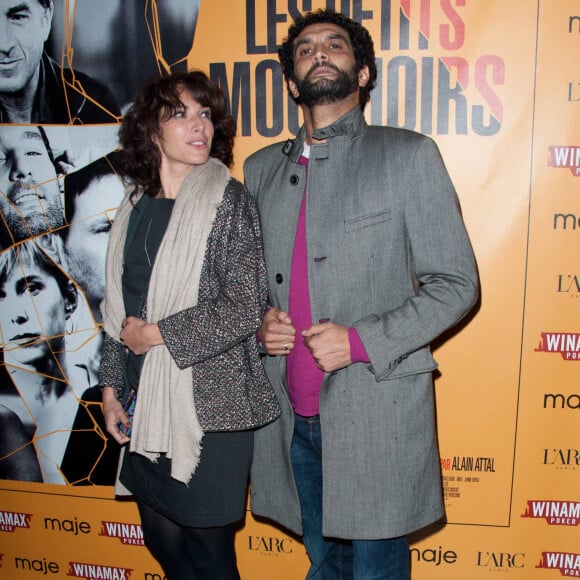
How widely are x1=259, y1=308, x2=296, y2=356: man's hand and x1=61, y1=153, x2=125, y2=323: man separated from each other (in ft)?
3.58

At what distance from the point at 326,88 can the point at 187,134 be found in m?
0.41

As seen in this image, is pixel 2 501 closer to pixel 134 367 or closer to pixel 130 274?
pixel 134 367

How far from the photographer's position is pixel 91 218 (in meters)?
2.42

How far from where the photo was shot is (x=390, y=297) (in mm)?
1613

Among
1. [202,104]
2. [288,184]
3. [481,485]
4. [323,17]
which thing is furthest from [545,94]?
[481,485]

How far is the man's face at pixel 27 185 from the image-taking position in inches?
94.9

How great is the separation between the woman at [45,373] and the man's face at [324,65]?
4.29 feet

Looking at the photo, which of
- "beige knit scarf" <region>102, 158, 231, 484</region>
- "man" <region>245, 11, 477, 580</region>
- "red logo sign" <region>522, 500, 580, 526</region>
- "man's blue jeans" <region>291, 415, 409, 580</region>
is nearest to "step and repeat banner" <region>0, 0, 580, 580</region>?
"red logo sign" <region>522, 500, 580, 526</region>

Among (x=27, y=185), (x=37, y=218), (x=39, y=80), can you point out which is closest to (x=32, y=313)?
(x=37, y=218)

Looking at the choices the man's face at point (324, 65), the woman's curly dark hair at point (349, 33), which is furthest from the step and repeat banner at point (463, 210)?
the man's face at point (324, 65)

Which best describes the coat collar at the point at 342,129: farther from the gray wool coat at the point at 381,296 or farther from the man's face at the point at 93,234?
the man's face at the point at 93,234

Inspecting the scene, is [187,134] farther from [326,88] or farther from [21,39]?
[21,39]

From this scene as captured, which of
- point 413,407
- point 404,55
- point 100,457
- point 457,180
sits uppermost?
point 404,55

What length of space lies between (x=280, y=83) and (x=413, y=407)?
4.29 feet
